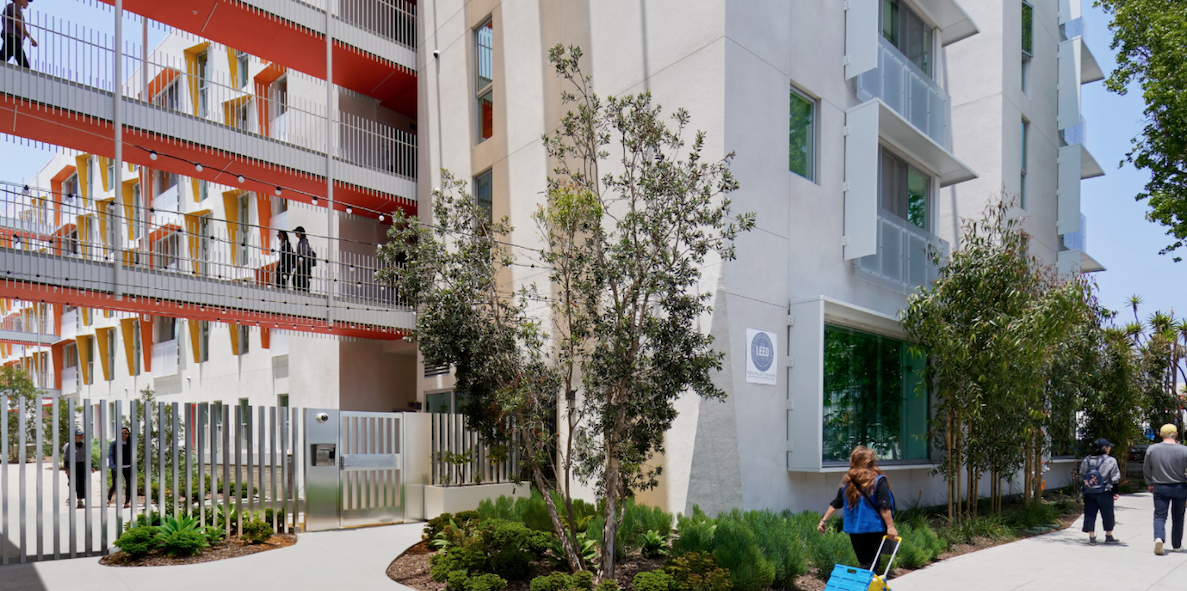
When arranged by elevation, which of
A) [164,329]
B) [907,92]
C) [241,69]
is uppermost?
[241,69]

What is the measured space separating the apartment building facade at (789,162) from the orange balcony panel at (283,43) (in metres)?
1.46

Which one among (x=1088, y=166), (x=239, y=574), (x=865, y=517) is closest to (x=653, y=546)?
(x=865, y=517)

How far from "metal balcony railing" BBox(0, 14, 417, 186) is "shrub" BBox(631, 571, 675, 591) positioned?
10.9m

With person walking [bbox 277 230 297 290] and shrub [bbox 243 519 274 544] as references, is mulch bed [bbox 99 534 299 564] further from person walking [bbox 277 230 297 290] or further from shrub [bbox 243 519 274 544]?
person walking [bbox 277 230 297 290]

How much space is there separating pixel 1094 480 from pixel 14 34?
18.7 metres

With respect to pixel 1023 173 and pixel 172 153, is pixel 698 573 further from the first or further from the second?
pixel 1023 173

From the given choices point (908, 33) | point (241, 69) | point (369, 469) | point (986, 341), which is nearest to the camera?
point (986, 341)

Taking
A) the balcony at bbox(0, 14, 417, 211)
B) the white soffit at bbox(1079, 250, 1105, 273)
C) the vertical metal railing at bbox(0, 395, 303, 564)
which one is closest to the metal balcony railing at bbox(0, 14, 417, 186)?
the balcony at bbox(0, 14, 417, 211)

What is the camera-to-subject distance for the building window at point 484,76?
57.2 feet

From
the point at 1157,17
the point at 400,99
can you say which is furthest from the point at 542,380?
the point at 1157,17

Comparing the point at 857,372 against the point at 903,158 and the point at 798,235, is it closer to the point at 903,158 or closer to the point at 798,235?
the point at 798,235

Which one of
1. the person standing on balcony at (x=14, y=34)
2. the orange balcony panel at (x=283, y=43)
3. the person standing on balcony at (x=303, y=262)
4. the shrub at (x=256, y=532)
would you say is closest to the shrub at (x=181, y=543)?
the shrub at (x=256, y=532)

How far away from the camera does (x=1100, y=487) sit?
12719 millimetres

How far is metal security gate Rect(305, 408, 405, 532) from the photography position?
13062mm
